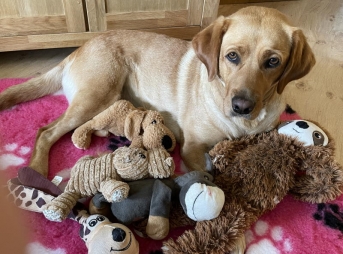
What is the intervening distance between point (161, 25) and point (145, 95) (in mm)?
725

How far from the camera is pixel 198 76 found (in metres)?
2.04

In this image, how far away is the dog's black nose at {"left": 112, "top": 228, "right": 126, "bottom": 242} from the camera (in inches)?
54.0

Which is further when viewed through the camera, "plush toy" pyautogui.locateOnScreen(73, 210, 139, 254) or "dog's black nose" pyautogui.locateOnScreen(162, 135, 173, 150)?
"dog's black nose" pyautogui.locateOnScreen(162, 135, 173, 150)

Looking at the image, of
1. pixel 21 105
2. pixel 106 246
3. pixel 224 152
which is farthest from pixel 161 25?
pixel 106 246

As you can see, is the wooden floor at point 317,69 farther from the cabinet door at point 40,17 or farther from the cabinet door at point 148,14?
the cabinet door at point 148,14

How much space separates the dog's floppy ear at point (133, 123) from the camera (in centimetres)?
191

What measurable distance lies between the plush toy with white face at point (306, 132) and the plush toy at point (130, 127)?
590mm

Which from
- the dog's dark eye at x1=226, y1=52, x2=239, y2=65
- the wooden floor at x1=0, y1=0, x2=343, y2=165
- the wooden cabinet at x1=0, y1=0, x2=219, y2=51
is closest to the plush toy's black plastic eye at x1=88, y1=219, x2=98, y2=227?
the dog's dark eye at x1=226, y1=52, x2=239, y2=65

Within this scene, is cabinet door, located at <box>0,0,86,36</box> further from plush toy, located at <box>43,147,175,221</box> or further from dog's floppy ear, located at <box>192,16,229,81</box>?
plush toy, located at <box>43,147,175,221</box>

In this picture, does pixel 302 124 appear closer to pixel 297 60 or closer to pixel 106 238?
pixel 297 60

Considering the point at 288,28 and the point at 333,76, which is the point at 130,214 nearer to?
the point at 288,28

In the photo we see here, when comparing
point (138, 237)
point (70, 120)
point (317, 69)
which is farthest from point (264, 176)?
point (317, 69)

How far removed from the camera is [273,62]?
1.65 m

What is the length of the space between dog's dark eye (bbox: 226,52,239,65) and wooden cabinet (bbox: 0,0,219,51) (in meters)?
1.10
